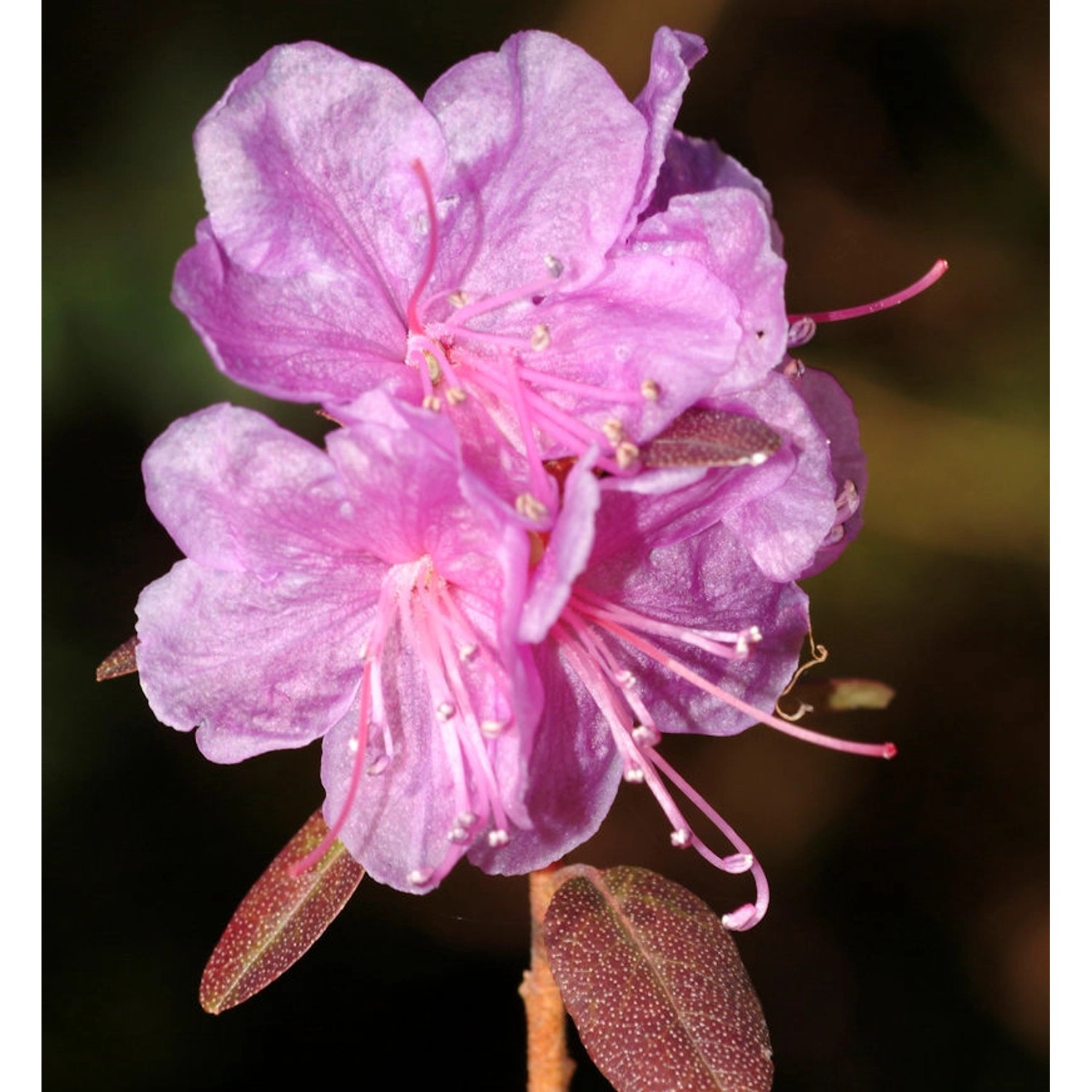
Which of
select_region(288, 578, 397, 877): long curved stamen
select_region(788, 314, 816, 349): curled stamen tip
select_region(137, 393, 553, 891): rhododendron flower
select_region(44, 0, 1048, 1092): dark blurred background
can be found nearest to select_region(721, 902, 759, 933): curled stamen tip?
select_region(137, 393, 553, 891): rhododendron flower

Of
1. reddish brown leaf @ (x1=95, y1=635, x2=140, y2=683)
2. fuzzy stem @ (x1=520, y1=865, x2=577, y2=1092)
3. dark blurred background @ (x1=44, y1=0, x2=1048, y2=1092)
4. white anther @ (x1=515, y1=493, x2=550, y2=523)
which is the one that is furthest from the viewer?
dark blurred background @ (x1=44, y1=0, x2=1048, y2=1092)

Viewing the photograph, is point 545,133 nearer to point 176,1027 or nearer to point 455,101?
point 455,101

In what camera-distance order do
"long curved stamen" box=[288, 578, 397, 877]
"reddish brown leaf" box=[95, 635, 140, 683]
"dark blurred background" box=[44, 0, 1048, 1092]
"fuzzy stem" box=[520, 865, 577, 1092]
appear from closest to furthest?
1. "long curved stamen" box=[288, 578, 397, 877]
2. "reddish brown leaf" box=[95, 635, 140, 683]
3. "fuzzy stem" box=[520, 865, 577, 1092]
4. "dark blurred background" box=[44, 0, 1048, 1092]

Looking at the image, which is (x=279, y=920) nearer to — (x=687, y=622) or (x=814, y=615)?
(x=687, y=622)

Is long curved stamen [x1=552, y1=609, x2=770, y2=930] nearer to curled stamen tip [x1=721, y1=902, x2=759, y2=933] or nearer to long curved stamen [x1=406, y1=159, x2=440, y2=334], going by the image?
curled stamen tip [x1=721, y1=902, x2=759, y2=933]

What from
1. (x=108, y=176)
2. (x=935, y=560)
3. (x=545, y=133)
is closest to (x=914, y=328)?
(x=935, y=560)

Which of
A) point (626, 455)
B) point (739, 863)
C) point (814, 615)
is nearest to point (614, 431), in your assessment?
point (626, 455)
